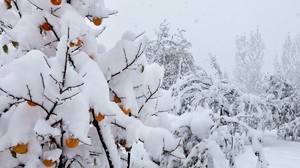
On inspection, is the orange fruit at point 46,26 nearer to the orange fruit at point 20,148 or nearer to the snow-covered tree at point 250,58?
the orange fruit at point 20,148

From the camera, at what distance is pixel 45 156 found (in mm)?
1386

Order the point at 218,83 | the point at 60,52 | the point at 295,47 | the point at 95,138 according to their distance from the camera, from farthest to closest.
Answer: the point at 295,47, the point at 218,83, the point at 95,138, the point at 60,52

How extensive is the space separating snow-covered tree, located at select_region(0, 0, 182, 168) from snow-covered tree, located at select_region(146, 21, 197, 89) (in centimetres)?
1523

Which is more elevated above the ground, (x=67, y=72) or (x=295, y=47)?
(x=295, y=47)

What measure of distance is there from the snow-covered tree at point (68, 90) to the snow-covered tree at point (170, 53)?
15.2m

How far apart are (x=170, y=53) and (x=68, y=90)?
52.9 feet

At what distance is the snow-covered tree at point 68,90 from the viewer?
1277 mm

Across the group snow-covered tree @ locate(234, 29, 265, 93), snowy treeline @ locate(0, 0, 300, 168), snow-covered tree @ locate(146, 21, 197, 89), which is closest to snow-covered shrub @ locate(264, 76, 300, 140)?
snow-covered tree @ locate(146, 21, 197, 89)

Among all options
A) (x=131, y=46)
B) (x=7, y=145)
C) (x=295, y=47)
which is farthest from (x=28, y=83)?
(x=295, y=47)

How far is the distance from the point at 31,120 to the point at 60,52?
300 millimetres

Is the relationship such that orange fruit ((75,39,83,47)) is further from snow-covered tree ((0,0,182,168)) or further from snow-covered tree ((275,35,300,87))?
snow-covered tree ((275,35,300,87))

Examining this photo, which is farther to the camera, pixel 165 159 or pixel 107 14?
pixel 165 159

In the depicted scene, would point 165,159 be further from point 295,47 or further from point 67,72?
point 295,47

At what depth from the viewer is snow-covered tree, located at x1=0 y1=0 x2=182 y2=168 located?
128 cm
